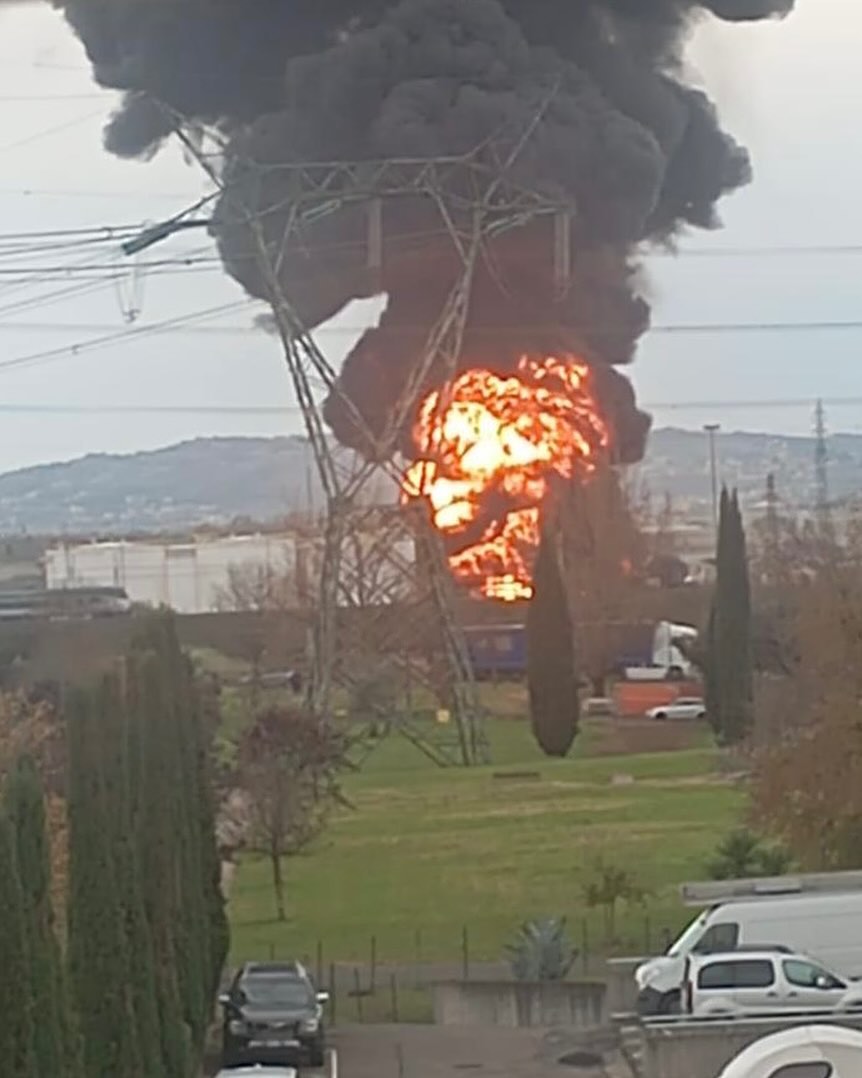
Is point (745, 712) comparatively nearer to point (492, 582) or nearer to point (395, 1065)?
point (492, 582)

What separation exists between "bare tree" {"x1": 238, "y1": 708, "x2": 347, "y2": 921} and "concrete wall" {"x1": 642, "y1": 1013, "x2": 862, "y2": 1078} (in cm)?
835

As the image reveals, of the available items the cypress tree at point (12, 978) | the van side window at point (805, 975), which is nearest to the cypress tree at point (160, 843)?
the cypress tree at point (12, 978)

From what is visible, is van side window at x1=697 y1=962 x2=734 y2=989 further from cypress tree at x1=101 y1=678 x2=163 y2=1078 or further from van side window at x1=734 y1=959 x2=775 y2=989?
cypress tree at x1=101 y1=678 x2=163 y2=1078

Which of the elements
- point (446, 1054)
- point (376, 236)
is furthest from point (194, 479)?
point (446, 1054)

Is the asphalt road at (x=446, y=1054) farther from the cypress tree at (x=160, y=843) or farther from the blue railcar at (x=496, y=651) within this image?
the blue railcar at (x=496, y=651)

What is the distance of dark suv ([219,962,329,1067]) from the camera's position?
1736 centimetres

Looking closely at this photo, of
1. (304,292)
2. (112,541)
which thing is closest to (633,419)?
(304,292)

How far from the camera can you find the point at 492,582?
142 ft

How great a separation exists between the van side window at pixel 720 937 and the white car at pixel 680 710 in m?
22.3

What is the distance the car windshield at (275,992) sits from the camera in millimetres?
17703

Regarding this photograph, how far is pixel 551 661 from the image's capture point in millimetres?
37281

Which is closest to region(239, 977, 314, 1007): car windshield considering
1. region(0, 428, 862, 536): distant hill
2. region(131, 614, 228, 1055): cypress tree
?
region(131, 614, 228, 1055): cypress tree

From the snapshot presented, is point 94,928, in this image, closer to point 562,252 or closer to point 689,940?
point 689,940

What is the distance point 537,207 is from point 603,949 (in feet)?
69.1
